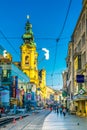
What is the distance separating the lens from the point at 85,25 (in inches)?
2702

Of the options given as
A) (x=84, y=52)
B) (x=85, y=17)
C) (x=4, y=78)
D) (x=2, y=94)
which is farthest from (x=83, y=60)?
(x=4, y=78)

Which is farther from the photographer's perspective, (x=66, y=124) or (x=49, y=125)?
(x=66, y=124)

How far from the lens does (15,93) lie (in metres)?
134

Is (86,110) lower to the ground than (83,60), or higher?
lower

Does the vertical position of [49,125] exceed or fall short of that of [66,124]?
it falls short

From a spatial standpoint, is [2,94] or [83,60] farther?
[2,94]

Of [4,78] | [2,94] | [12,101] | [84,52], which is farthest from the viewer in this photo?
[4,78]

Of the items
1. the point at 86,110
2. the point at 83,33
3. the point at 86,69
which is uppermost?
the point at 83,33

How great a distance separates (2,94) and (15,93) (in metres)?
30.6

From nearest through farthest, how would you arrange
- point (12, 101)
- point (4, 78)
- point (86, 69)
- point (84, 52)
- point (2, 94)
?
point (86, 69)
point (84, 52)
point (2, 94)
point (12, 101)
point (4, 78)

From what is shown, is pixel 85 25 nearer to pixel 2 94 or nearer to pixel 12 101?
pixel 2 94

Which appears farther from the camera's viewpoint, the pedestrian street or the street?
the street

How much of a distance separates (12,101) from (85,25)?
216 ft

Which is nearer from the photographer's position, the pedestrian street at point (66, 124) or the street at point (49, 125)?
the pedestrian street at point (66, 124)
